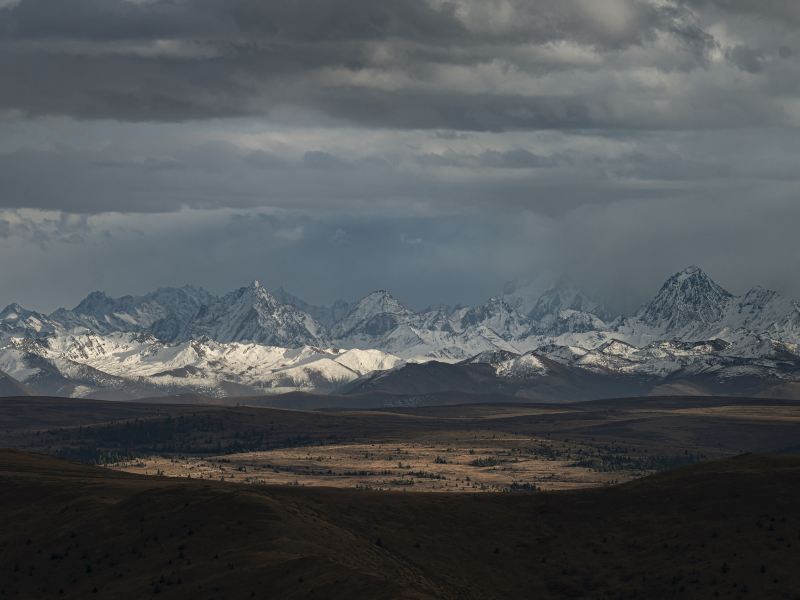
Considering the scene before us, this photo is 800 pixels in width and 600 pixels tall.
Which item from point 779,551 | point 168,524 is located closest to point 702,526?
point 779,551

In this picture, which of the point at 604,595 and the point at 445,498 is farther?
the point at 445,498

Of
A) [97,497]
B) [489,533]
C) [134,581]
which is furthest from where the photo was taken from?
[97,497]

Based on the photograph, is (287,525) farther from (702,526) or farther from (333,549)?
(702,526)

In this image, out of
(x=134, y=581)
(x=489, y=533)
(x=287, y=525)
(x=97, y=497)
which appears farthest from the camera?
(x=97, y=497)

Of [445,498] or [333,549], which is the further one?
[445,498]

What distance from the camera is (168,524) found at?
527 ft

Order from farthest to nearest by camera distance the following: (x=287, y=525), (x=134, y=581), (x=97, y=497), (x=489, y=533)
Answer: (x=97, y=497) → (x=489, y=533) → (x=287, y=525) → (x=134, y=581)

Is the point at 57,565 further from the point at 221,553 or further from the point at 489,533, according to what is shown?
the point at 489,533

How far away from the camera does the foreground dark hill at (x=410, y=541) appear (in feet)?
460

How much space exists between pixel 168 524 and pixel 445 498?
41.6 m

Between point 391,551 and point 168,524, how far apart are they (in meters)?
26.2

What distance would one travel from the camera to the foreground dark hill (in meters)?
140

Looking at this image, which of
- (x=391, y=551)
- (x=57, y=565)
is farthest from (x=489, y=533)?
(x=57, y=565)

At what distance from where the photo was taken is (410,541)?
534 feet
